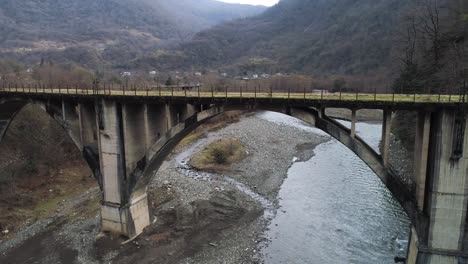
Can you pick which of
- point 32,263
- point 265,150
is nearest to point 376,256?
point 32,263

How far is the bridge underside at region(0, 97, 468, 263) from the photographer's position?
14548mm

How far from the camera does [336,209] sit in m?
27.6

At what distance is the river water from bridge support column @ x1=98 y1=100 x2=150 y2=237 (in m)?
8.67

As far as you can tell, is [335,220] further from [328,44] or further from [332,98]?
[328,44]

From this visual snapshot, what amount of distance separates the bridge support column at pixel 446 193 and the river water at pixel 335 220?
18.4ft

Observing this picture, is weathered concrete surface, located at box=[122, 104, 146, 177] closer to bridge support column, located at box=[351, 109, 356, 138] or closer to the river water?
the river water

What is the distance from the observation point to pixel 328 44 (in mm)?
134125

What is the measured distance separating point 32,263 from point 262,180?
2063 cm

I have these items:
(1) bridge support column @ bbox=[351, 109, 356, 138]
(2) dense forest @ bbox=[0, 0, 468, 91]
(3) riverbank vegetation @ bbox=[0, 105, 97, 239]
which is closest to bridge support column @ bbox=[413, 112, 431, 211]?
(1) bridge support column @ bbox=[351, 109, 356, 138]

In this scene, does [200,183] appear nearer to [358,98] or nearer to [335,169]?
[335,169]

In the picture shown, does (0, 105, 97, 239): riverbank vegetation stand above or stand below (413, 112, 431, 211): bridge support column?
below

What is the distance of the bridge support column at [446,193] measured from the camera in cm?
1430

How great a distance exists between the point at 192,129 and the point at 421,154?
12.1m

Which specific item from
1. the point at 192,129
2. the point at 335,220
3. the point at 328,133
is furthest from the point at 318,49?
the point at 328,133
